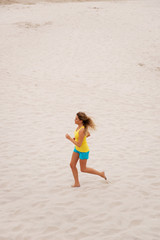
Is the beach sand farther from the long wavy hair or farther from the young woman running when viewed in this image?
the long wavy hair

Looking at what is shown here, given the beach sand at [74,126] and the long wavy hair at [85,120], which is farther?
the long wavy hair at [85,120]

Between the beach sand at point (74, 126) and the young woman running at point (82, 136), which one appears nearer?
the beach sand at point (74, 126)

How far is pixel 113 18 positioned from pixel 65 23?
4.85 m

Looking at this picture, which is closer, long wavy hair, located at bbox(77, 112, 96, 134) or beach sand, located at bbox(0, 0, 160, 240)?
beach sand, located at bbox(0, 0, 160, 240)

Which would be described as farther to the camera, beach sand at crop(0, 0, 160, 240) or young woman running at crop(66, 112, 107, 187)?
young woman running at crop(66, 112, 107, 187)

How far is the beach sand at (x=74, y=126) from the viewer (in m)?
4.35

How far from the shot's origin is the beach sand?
4348 millimetres

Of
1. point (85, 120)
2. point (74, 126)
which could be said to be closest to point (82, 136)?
point (85, 120)

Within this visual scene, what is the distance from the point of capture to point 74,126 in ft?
29.0

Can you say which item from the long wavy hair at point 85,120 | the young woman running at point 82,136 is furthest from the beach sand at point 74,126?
the long wavy hair at point 85,120

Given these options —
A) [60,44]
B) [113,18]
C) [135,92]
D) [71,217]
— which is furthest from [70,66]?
[71,217]

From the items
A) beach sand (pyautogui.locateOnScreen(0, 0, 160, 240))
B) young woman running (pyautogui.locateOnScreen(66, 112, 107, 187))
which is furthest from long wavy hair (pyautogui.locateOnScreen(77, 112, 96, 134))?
beach sand (pyautogui.locateOnScreen(0, 0, 160, 240))

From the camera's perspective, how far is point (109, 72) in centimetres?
1509

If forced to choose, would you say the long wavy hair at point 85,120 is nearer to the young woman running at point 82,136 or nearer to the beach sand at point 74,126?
the young woman running at point 82,136
